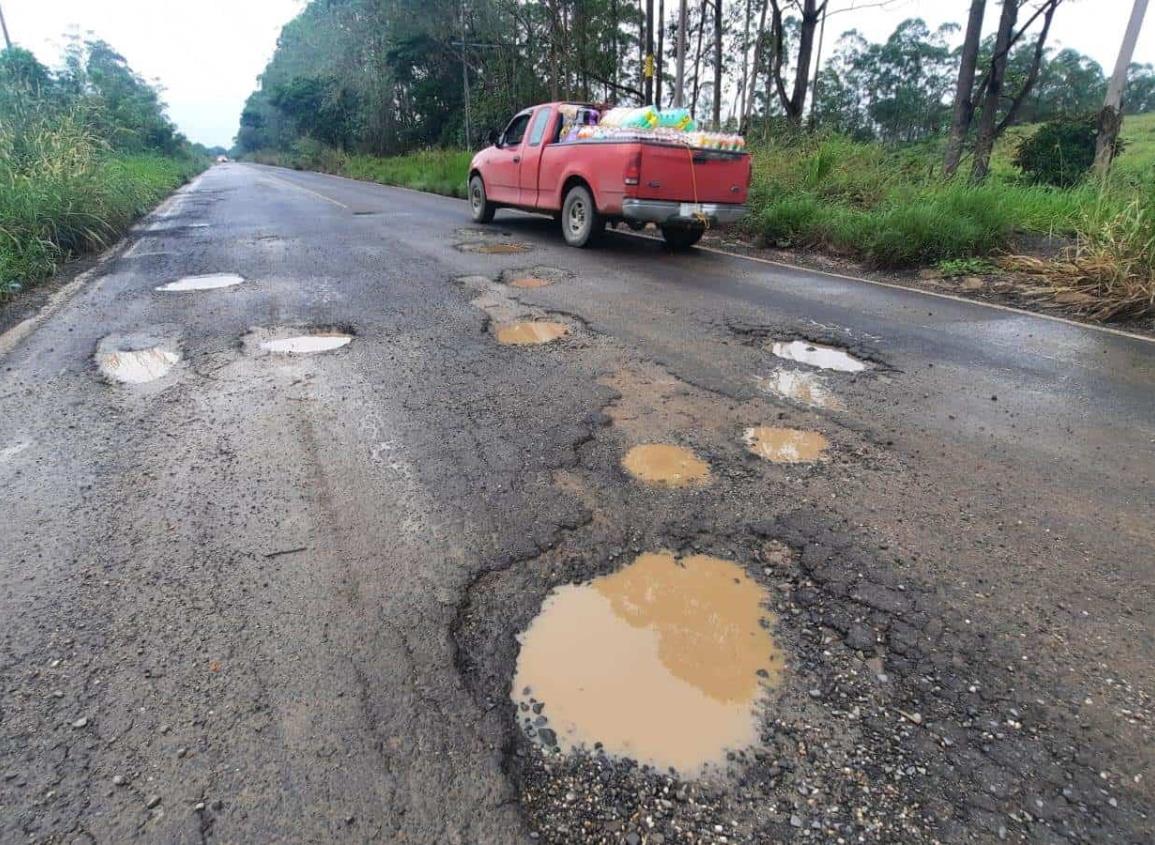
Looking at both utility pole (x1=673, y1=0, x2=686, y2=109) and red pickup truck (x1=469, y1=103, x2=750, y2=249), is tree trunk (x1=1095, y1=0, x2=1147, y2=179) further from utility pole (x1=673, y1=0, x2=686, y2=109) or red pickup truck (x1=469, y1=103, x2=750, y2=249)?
utility pole (x1=673, y1=0, x2=686, y2=109)

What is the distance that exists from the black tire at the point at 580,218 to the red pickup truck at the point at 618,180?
13 millimetres

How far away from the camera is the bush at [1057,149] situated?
618 inches

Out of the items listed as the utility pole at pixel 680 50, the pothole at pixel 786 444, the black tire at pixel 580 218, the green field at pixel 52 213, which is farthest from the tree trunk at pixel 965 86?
the green field at pixel 52 213

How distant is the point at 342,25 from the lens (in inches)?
1801

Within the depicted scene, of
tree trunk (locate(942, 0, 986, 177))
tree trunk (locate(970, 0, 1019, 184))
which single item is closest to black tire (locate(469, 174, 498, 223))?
tree trunk (locate(942, 0, 986, 177))

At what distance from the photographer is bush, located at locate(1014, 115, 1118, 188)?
51.5 ft

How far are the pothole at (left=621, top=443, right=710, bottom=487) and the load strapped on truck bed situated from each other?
571 centimetres

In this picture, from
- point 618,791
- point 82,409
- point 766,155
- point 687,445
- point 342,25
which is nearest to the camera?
point 618,791

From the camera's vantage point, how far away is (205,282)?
7.27 meters

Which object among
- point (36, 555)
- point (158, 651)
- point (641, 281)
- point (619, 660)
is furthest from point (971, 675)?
point (641, 281)

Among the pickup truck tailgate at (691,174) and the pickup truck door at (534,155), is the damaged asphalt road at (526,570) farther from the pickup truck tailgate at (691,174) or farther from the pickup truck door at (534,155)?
the pickup truck door at (534,155)

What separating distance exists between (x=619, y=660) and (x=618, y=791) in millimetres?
499

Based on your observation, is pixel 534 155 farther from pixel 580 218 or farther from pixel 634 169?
pixel 634 169

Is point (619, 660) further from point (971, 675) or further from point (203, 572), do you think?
point (203, 572)
